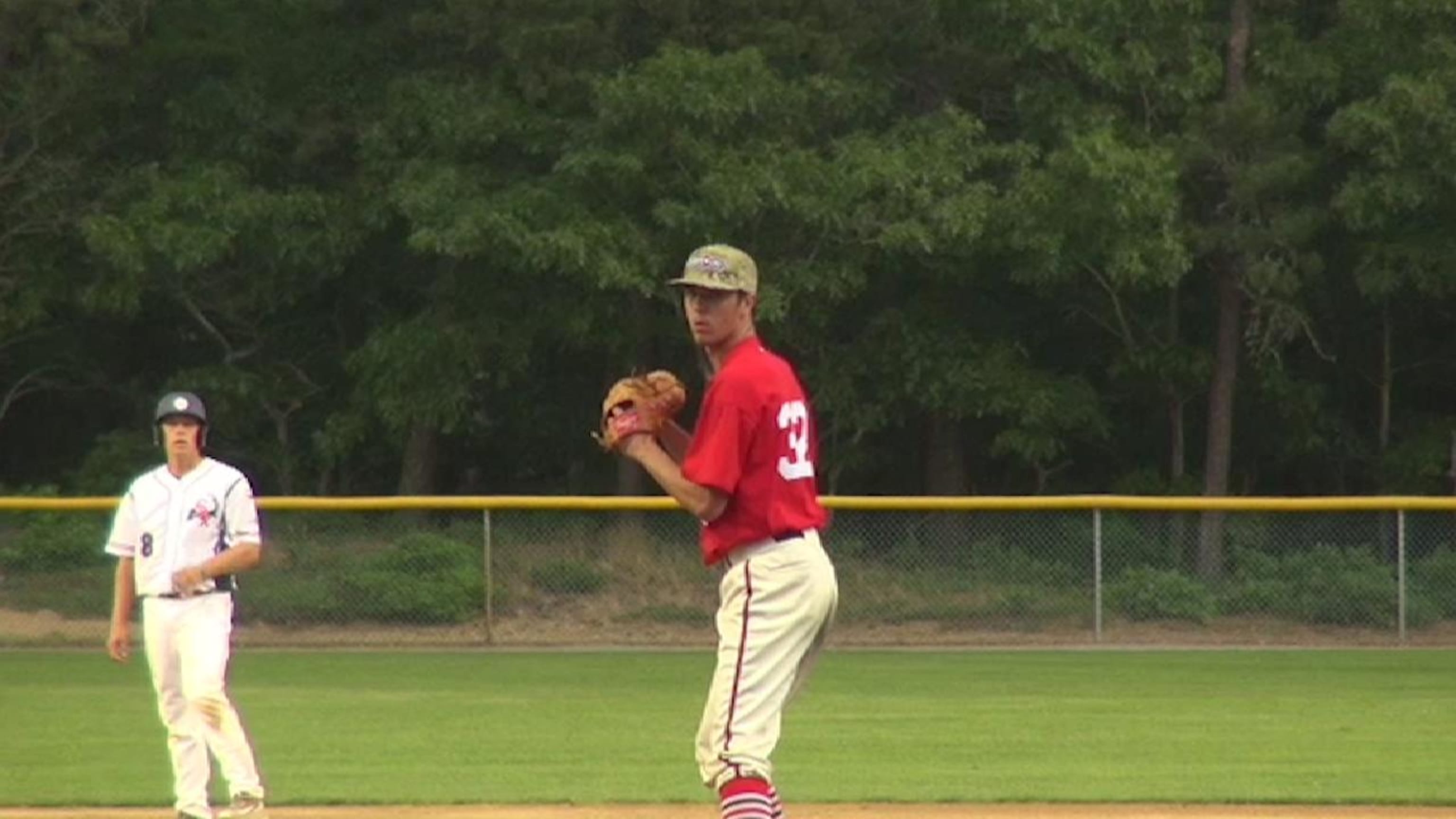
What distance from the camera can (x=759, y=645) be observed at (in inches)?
329

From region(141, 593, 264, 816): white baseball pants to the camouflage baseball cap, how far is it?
13.1 ft

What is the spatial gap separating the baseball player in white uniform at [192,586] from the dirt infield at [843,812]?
1.33 meters

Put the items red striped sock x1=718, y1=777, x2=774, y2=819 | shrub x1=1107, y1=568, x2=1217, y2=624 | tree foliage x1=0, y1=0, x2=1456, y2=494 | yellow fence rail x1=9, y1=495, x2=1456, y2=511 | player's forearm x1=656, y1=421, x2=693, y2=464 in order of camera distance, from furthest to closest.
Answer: tree foliage x1=0, y1=0, x2=1456, y2=494 → shrub x1=1107, y1=568, x2=1217, y2=624 → yellow fence rail x1=9, y1=495, x2=1456, y2=511 → player's forearm x1=656, y1=421, x2=693, y2=464 → red striped sock x1=718, y1=777, x2=774, y2=819

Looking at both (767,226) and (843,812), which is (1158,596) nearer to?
(767,226)

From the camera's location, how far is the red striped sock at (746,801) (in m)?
8.18

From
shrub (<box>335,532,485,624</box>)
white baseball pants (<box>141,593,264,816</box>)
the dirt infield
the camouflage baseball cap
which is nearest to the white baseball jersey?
white baseball pants (<box>141,593,264,816</box>)

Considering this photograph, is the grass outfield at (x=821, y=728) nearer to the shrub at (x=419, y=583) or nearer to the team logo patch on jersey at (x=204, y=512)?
the shrub at (x=419, y=583)

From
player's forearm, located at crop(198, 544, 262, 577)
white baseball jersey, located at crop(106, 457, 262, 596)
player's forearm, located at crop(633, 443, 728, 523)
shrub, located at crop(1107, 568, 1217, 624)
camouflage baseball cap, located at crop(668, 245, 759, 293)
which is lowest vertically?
shrub, located at crop(1107, 568, 1217, 624)

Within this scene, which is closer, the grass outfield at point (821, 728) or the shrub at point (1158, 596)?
the grass outfield at point (821, 728)

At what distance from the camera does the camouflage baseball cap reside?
27.2 ft

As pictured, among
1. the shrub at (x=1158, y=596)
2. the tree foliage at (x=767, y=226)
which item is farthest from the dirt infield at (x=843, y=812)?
the tree foliage at (x=767, y=226)

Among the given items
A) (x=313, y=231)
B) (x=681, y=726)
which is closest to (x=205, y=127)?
(x=313, y=231)

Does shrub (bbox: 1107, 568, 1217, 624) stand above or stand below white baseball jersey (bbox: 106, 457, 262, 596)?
below

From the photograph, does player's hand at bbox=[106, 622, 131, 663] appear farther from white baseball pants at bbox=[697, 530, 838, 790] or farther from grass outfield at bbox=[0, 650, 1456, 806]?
white baseball pants at bbox=[697, 530, 838, 790]
